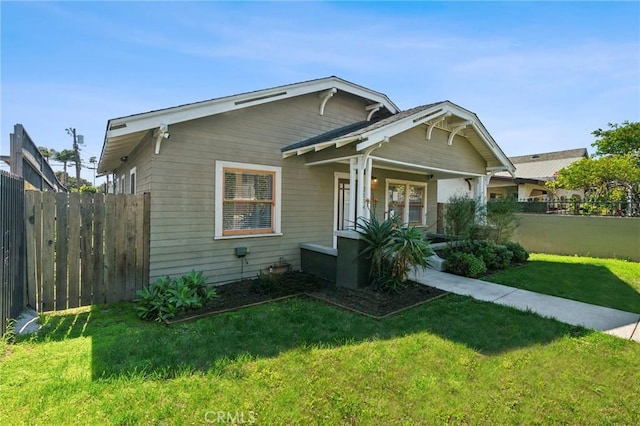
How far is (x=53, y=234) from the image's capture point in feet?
15.7

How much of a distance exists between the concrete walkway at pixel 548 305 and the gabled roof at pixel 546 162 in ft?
76.3

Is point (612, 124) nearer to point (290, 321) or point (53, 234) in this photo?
point (290, 321)

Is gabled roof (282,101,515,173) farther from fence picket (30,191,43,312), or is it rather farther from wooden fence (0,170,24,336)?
wooden fence (0,170,24,336)

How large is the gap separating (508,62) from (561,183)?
9.93 meters

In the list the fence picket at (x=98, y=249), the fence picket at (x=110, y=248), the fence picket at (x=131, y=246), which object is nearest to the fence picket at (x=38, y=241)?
the fence picket at (x=98, y=249)

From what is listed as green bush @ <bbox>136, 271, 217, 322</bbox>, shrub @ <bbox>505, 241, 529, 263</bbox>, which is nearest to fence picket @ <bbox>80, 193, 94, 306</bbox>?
green bush @ <bbox>136, 271, 217, 322</bbox>

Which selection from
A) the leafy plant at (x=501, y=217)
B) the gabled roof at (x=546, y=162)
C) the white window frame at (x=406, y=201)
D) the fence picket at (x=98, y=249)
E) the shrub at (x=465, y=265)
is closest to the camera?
the fence picket at (x=98, y=249)

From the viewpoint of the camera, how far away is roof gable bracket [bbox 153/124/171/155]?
5320 mm

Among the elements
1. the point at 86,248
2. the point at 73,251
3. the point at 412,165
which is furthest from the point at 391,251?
the point at 73,251

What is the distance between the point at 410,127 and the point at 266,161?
10.7 feet

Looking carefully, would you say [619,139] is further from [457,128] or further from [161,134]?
[161,134]

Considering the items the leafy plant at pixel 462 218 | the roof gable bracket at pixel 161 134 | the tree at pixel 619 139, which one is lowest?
the leafy plant at pixel 462 218

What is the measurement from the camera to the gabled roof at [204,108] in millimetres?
5145

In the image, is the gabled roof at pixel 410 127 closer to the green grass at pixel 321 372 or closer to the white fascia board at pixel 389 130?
the white fascia board at pixel 389 130
